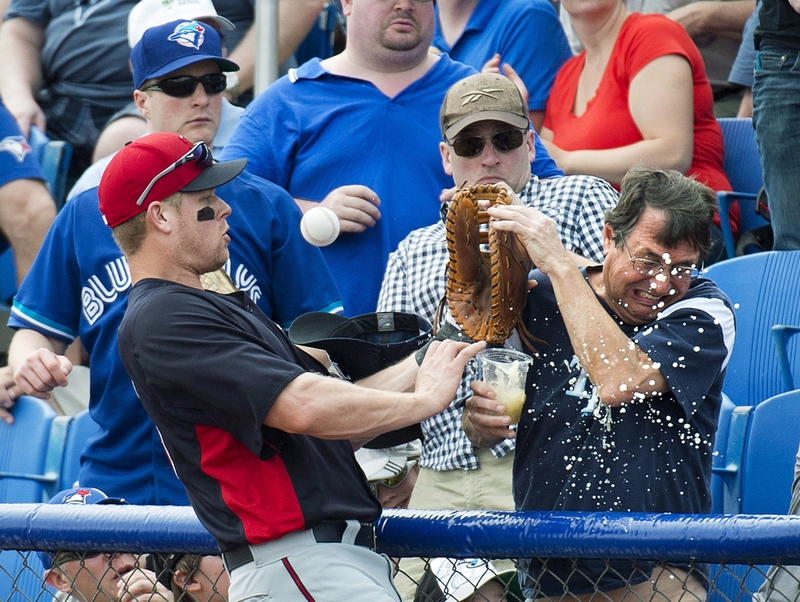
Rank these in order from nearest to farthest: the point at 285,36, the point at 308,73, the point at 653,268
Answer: the point at 653,268
the point at 308,73
the point at 285,36

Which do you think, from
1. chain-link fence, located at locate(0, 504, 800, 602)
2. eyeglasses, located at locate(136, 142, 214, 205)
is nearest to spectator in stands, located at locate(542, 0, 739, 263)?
chain-link fence, located at locate(0, 504, 800, 602)

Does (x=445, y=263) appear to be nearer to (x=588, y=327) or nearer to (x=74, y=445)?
(x=588, y=327)

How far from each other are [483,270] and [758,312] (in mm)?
1645

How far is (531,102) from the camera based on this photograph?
5074 mm

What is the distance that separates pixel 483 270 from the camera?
289 cm

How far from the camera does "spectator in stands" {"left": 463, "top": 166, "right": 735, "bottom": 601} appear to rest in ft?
8.79

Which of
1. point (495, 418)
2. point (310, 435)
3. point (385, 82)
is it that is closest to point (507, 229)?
point (495, 418)

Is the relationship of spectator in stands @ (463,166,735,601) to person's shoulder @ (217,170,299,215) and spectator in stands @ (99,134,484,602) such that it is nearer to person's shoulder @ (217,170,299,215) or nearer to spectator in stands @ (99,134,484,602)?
spectator in stands @ (99,134,484,602)

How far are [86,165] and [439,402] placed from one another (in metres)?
4.22

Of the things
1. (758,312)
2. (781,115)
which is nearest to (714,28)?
(781,115)

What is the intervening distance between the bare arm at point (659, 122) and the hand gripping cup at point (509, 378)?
1947 millimetres

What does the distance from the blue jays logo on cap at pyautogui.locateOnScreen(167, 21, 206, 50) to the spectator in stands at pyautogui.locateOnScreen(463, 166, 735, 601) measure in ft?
5.02

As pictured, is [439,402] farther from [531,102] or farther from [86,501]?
[531,102]

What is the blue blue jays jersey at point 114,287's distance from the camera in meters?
3.45
